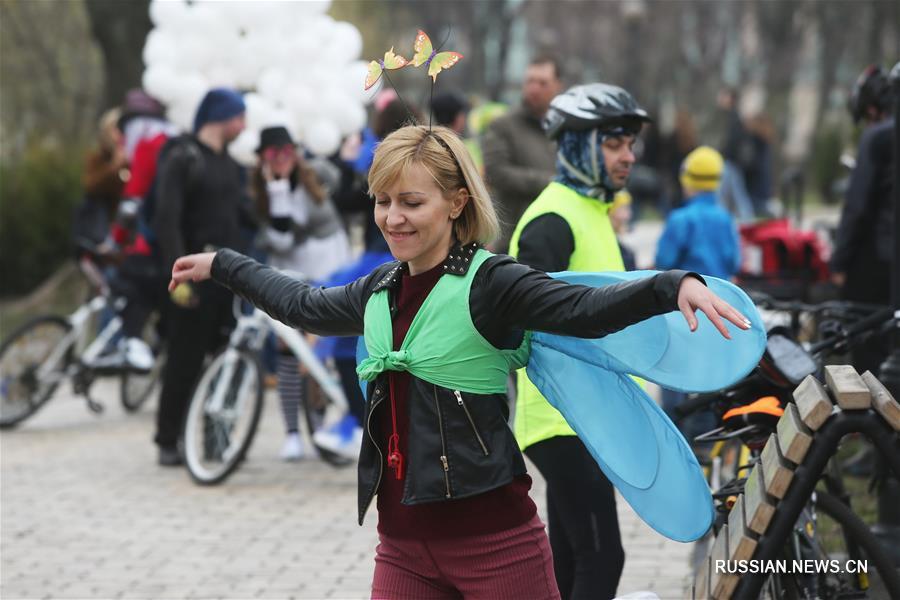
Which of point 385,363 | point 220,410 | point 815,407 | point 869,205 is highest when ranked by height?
point 869,205

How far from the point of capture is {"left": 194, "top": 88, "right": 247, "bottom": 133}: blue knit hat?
8.65 meters

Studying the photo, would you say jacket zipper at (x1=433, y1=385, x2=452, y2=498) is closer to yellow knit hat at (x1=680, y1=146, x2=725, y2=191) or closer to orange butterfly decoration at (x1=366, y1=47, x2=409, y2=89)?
orange butterfly decoration at (x1=366, y1=47, x2=409, y2=89)

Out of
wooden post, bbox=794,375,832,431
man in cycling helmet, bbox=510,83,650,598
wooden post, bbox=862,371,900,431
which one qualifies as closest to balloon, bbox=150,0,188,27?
man in cycling helmet, bbox=510,83,650,598

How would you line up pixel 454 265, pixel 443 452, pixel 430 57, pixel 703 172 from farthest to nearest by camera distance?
pixel 703 172 < pixel 430 57 < pixel 454 265 < pixel 443 452

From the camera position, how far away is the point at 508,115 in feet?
31.4

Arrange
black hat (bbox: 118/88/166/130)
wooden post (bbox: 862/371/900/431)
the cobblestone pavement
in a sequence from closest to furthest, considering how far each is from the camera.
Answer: wooden post (bbox: 862/371/900/431), the cobblestone pavement, black hat (bbox: 118/88/166/130)

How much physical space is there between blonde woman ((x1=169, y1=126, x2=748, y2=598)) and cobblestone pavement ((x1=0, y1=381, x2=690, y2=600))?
2.57 metres

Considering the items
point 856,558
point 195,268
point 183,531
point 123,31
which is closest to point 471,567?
point 195,268

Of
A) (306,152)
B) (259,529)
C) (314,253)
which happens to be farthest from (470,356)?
(306,152)

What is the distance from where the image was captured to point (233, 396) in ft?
28.4

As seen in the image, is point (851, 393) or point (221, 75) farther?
point (221, 75)

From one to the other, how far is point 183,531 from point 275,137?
2.80 meters

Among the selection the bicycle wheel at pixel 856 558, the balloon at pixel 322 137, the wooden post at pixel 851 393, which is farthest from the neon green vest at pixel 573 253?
the balloon at pixel 322 137

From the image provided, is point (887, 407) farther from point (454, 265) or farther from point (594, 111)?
point (594, 111)
